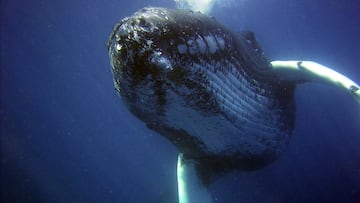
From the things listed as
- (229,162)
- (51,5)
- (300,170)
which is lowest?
(229,162)

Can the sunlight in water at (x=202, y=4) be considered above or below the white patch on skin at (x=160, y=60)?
above

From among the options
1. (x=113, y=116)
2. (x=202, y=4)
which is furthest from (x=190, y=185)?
(x=113, y=116)

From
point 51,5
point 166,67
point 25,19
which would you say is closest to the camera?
point 166,67

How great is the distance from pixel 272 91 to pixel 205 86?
1949 mm

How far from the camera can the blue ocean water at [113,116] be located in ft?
27.2

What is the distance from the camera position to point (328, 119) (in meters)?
8.55

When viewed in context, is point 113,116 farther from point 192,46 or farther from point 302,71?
point 192,46

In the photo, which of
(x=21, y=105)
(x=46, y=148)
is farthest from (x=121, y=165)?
(x=21, y=105)

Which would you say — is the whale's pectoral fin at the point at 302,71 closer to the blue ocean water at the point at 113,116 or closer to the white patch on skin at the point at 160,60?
the blue ocean water at the point at 113,116

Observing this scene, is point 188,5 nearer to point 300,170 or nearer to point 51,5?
point 300,170

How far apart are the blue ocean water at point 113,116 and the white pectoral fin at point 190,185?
2410 mm

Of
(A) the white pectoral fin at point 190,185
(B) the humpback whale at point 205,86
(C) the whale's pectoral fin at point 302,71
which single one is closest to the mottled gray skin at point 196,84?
(B) the humpback whale at point 205,86

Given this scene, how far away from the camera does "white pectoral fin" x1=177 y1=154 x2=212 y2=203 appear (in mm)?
5453

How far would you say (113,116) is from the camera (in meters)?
41.1
